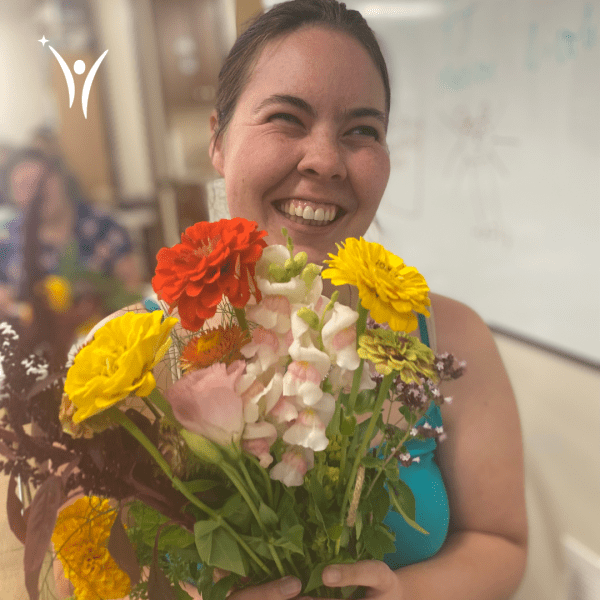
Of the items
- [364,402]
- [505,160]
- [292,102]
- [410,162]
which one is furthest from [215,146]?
[505,160]

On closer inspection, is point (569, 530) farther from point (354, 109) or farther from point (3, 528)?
point (3, 528)

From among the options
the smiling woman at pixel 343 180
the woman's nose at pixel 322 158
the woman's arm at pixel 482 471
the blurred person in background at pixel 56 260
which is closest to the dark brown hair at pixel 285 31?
the smiling woman at pixel 343 180

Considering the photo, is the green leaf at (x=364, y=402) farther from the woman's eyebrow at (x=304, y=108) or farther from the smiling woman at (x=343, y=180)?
the woman's eyebrow at (x=304, y=108)

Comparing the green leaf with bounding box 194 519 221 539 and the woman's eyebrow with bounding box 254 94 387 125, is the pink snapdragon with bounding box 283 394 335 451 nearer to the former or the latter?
the green leaf with bounding box 194 519 221 539

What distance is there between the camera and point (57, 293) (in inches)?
12.9

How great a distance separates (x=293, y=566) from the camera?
1.16ft

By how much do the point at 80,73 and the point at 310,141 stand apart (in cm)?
30

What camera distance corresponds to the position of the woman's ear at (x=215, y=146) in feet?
2.24

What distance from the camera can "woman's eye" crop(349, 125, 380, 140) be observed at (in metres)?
0.59

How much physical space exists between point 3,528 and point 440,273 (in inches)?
47.3

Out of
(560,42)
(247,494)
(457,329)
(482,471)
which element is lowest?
(482,471)

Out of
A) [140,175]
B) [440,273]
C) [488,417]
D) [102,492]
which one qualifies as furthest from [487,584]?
[440,273]

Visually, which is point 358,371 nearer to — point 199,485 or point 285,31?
point 199,485

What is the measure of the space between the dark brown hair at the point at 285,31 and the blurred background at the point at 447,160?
0.21 feet
